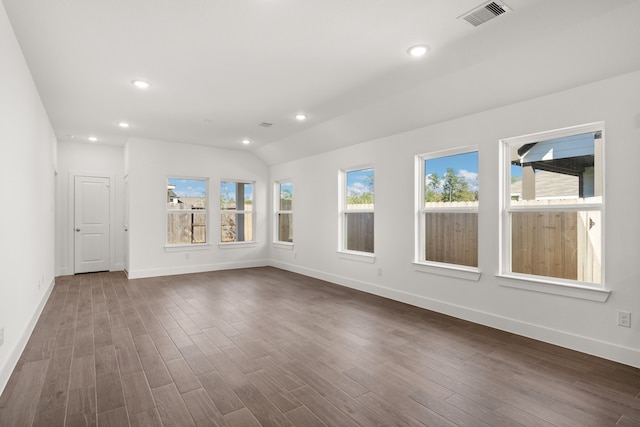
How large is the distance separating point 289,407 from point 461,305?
2.63 metres

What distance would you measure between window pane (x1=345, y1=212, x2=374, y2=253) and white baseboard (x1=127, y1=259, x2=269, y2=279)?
9.09 feet

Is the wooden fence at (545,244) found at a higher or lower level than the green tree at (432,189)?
lower

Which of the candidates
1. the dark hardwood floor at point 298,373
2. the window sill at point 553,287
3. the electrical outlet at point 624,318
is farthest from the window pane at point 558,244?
the dark hardwood floor at point 298,373

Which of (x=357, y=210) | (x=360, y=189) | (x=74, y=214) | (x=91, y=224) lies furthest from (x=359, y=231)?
(x=74, y=214)

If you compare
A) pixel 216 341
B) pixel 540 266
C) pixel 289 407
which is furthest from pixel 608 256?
pixel 216 341

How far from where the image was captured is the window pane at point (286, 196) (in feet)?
24.9

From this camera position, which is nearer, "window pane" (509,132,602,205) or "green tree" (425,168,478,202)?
"window pane" (509,132,602,205)

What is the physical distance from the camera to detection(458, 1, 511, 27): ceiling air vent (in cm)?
230

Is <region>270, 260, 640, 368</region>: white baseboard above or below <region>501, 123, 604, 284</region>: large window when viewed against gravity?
below

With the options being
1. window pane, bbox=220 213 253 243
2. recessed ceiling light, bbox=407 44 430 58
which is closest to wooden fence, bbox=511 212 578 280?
recessed ceiling light, bbox=407 44 430 58

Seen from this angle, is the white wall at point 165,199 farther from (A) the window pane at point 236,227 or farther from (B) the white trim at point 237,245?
(A) the window pane at point 236,227

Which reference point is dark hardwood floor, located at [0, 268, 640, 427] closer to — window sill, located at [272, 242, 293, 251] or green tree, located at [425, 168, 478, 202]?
green tree, located at [425, 168, 478, 202]

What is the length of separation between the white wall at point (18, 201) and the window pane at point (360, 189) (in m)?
4.26

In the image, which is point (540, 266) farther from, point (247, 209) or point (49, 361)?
point (247, 209)
